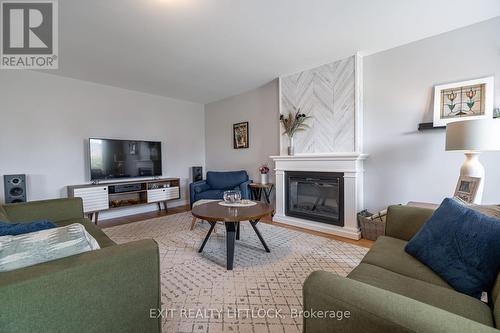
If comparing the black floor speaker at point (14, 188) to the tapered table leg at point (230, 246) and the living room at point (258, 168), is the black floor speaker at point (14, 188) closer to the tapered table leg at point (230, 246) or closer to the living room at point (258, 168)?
the living room at point (258, 168)

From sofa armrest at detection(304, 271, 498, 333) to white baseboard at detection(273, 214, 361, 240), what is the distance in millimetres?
2479

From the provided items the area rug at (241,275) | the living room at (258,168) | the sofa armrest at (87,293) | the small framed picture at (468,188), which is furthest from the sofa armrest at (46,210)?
the small framed picture at (468,188)

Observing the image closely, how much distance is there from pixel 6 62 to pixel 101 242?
320 cm

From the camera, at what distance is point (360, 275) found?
1.22 metres

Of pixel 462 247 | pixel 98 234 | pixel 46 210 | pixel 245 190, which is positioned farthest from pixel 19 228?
pixel 245 190

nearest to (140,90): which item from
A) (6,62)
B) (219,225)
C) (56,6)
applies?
(6,62)

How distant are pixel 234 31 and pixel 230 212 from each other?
1.92 m

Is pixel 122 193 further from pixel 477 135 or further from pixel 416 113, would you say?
pixel 477 135

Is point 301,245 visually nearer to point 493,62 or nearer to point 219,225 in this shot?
point 219,225

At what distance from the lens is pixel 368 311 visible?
65 centimetres

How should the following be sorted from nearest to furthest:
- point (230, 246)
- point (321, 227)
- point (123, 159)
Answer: point (230, 246)
point (321, 227)
point (123, 159)

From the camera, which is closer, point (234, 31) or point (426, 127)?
point (234, 31)

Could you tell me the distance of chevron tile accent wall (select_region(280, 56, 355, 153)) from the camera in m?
3.15

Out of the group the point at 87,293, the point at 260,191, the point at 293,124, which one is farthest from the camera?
the point at 260,191
